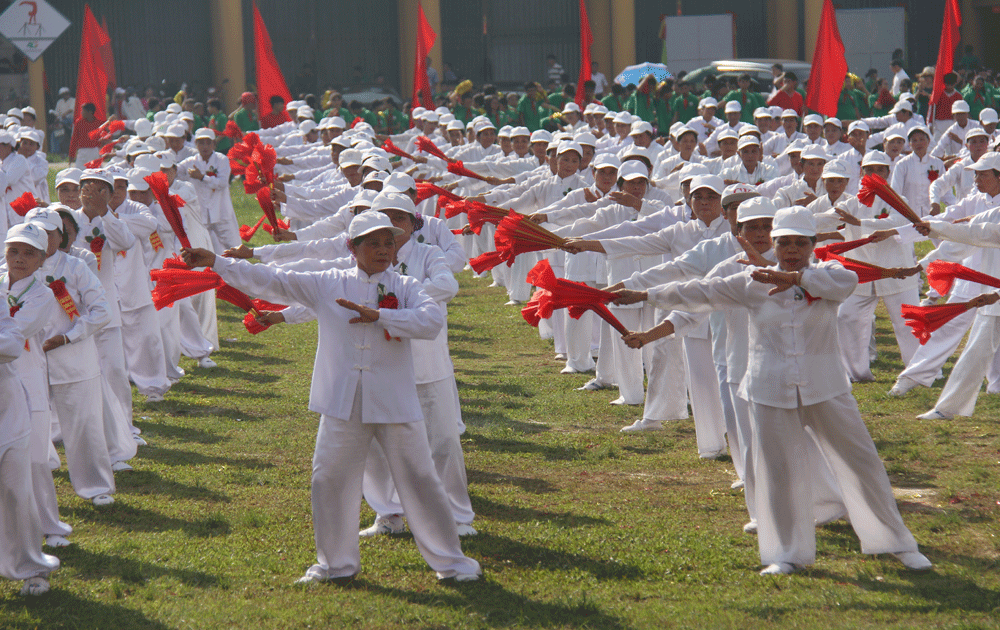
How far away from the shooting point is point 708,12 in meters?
38.6

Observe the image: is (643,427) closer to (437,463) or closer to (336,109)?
(437,463)

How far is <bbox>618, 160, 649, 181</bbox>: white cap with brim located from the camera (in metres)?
10.1

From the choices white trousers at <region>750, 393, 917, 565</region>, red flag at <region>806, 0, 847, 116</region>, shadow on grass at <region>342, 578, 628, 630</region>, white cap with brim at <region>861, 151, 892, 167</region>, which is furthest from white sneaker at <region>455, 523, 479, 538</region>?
red flag at <region>806, 0, 847, 116</region>

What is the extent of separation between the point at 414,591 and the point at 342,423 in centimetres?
98

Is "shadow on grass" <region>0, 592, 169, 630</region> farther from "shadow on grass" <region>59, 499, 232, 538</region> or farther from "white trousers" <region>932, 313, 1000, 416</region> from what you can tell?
"white trousers" <region>932, 313, 1000, 416</region>

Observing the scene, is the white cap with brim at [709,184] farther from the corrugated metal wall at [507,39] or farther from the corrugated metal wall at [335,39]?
the corrugated metal wall at [335,39]

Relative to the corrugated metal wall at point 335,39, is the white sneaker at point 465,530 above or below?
below

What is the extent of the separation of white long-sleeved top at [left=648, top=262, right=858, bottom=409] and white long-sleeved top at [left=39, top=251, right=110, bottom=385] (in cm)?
383

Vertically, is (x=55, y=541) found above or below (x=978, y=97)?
below

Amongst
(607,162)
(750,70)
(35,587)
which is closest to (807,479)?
(35,587)

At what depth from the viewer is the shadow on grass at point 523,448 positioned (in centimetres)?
931

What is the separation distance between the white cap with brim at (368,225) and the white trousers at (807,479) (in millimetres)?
2151

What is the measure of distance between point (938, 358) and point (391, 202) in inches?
234

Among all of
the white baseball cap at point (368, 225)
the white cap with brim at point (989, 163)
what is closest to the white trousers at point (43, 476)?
the white baseball cap at point (368, 225)
